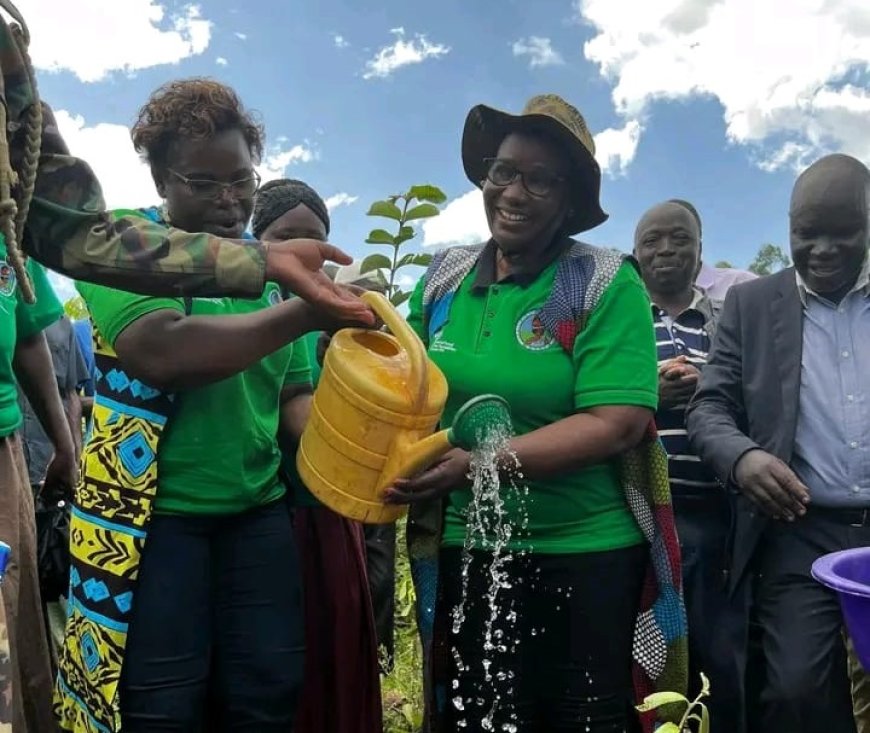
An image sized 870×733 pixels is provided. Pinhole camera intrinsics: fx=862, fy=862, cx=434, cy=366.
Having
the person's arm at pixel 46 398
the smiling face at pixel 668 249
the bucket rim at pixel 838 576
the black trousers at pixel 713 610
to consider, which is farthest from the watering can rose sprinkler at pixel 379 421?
the smiling face at pixel 668 249

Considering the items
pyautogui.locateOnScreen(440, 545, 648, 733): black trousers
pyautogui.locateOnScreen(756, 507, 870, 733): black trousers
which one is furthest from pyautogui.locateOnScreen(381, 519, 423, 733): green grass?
pyautogui.locateOnScreen(756, 507, 870, 733): black trousers

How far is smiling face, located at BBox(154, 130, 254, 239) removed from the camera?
1953mm

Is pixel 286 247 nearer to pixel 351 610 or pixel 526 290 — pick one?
pixel 526 290

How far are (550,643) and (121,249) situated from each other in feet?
4.30

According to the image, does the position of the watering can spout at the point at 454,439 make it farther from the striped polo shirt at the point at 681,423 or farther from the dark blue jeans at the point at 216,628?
the striped polo shirt at the point at 681,423

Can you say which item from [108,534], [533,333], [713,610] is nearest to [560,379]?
[533,333]

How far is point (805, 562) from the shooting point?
239 cm

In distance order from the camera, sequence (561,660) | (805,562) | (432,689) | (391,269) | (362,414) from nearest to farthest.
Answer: (362,414) → (561,660) → (432,689) → (805,562) → (391,269)

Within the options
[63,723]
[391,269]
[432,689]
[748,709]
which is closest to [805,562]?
[748,709]

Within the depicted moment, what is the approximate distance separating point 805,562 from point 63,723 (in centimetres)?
192

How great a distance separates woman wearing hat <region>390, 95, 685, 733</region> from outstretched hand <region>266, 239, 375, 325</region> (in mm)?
441

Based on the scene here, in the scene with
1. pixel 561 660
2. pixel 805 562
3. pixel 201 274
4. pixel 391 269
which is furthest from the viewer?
pixel 391 269

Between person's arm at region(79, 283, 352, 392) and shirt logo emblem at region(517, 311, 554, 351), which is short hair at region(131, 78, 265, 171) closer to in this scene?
person's arm at region(79, 283, 352, 392)

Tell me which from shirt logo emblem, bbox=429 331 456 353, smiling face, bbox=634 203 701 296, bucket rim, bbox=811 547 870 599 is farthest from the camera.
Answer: smiling face, bbox=634 203 701 296
